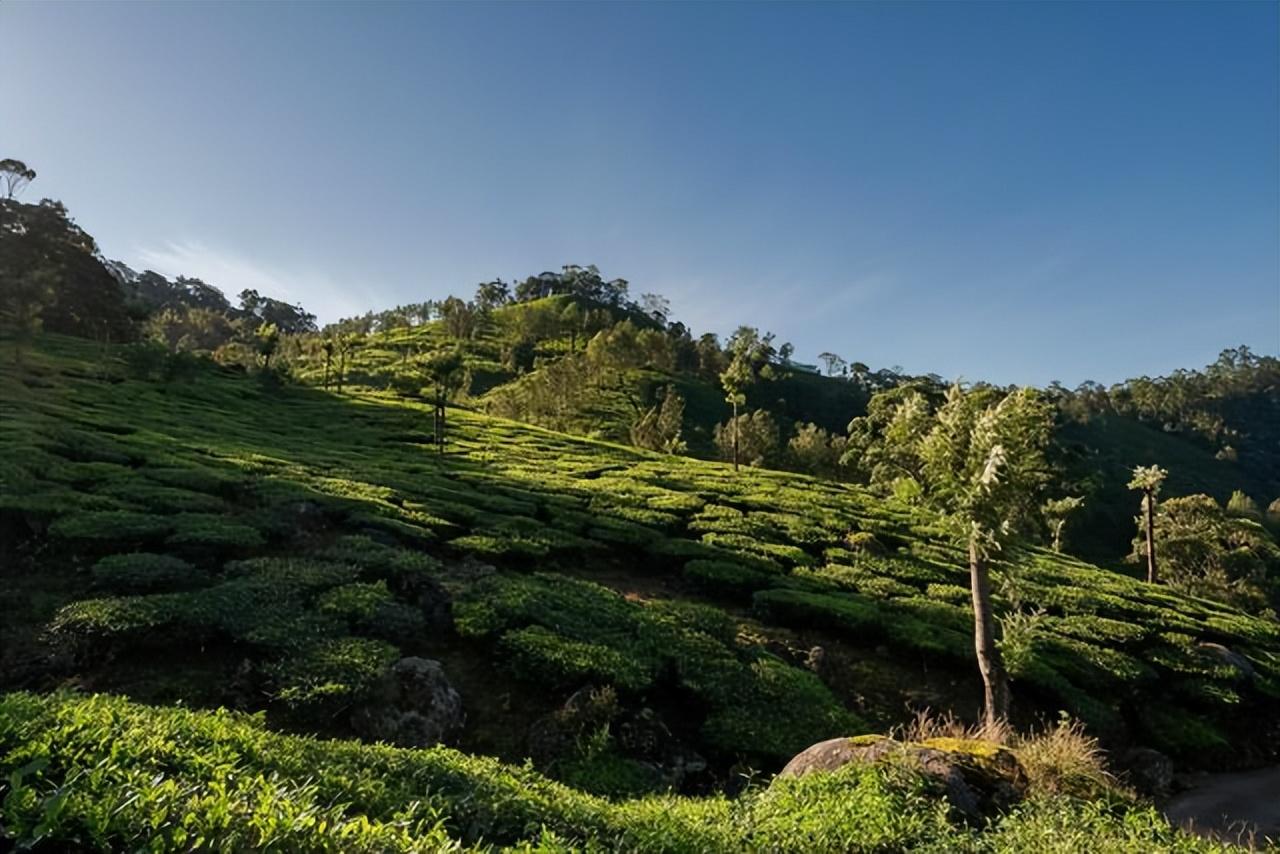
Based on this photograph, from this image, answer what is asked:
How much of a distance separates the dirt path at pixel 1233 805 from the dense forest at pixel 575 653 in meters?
0.53

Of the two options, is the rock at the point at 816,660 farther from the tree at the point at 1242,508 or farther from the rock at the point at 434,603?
the tree at the point at 1242,508

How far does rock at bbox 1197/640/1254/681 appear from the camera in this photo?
67.4ft

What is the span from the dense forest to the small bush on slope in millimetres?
37

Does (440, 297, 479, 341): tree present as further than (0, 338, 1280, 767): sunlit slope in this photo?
Yes

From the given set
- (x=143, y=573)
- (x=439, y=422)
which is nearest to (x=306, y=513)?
(x=143, y=573)

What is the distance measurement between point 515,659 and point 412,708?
2362 mm

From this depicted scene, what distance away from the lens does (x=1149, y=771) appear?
15.3m

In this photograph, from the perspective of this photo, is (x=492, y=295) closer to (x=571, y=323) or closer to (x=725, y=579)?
(x=571, y=323)

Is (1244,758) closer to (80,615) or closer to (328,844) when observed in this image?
(328,844)

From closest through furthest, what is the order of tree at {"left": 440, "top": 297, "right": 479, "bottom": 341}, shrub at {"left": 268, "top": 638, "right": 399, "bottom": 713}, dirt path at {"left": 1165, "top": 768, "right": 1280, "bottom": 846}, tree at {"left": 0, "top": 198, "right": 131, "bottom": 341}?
shrub at {"left": 268, "top": 638, "right": 399, "bottom": 713} < dirt path at {"left": 1165, "top": 768, "right": 1280, "bottom": 846} < tree at {"left": 0, "top": 198, "right": 131, "bottom": 341} < tree at {"left": 440, "top": 297, "right": 479, "bottom": 341}

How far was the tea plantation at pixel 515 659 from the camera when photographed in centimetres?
598

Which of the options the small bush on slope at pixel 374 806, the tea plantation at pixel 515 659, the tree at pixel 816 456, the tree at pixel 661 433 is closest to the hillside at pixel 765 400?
the tree at pixel 816 456

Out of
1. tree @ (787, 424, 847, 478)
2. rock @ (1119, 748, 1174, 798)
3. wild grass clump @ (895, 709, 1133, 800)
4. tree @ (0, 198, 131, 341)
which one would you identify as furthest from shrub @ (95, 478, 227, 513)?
tree @ (0, 198, 131, 341)

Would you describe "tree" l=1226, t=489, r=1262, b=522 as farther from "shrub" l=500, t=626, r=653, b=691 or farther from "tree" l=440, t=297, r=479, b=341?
"tree" l=440, t=297, r=479, b=341
